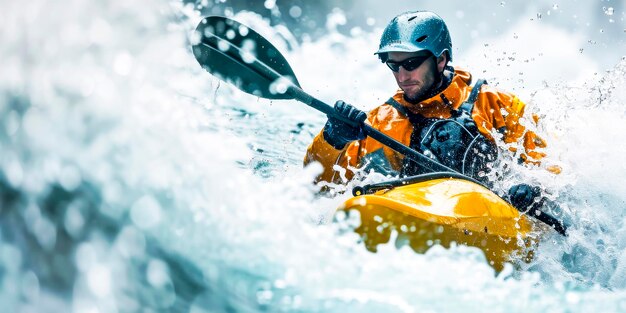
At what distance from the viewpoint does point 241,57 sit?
3.51 meters

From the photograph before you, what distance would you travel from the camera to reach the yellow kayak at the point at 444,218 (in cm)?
250

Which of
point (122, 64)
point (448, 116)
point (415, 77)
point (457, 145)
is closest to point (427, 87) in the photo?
point (415, 77)

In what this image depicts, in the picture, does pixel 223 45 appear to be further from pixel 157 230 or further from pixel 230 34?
pixel 157 230

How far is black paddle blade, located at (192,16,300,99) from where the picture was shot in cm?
349

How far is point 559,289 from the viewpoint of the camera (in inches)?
107

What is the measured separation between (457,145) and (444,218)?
3.17 feet

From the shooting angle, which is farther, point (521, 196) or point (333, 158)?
point (333, 158)

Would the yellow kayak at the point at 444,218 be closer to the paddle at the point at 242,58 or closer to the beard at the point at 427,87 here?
the beard at the point at 427,87

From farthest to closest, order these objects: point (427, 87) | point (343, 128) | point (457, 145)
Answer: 1. point (427, 87)
2. point (457, 145)
3. point (343, 128)

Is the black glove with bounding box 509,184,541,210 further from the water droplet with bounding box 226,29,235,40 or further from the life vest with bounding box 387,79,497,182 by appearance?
the water droplet with bounding box 226,29,235,40

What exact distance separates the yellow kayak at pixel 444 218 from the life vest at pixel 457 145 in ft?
1.57

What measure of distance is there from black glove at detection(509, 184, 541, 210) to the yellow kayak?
0.09 metres

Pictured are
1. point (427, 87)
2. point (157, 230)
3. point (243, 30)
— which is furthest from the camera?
point (427, 87)

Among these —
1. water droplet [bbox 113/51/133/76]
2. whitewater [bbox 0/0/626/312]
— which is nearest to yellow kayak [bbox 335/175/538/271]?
whitewater [bbox 0/0/626/312]
